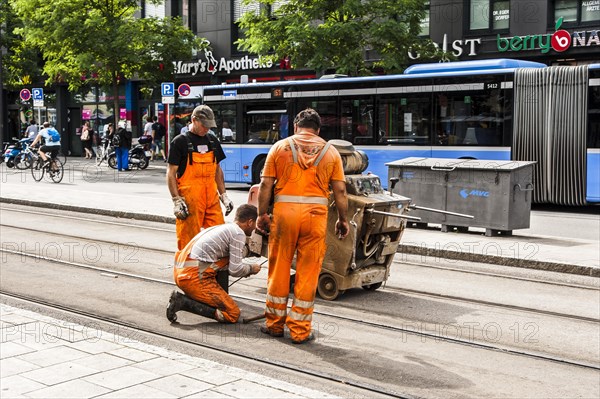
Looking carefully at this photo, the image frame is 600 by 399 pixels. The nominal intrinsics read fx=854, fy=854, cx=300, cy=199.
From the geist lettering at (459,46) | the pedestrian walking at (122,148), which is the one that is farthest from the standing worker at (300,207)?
the pedestrian walking at (122,148)

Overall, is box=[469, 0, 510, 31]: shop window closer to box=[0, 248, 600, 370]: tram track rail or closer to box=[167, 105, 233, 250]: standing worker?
box=[0, 248, 600, 370]: tram track rail

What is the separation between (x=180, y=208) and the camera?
25.7 ft

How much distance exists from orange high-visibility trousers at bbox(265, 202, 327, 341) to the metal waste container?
7133 mm

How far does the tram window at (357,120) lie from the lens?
20.9m

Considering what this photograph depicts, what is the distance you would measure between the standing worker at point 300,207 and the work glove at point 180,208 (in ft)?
4.08

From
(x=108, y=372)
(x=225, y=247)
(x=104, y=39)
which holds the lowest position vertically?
(x=108, y=372)

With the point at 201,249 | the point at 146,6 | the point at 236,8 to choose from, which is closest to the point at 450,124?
the point at 201,249

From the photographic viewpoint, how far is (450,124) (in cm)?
1953

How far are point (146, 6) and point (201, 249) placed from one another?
34787 millimetres

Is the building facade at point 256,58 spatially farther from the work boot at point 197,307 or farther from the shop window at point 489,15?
the work boot at point 197,307

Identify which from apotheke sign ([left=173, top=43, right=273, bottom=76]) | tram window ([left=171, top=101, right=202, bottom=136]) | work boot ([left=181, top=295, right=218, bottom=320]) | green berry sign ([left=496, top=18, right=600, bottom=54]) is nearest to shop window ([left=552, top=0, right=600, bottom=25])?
green berry sign ([left=496, top=18, right=600, bottom=54])

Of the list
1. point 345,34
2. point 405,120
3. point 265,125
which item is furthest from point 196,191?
point 345,34

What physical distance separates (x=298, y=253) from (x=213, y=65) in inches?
1192

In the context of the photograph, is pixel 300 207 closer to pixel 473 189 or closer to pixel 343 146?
pixel 343 146
